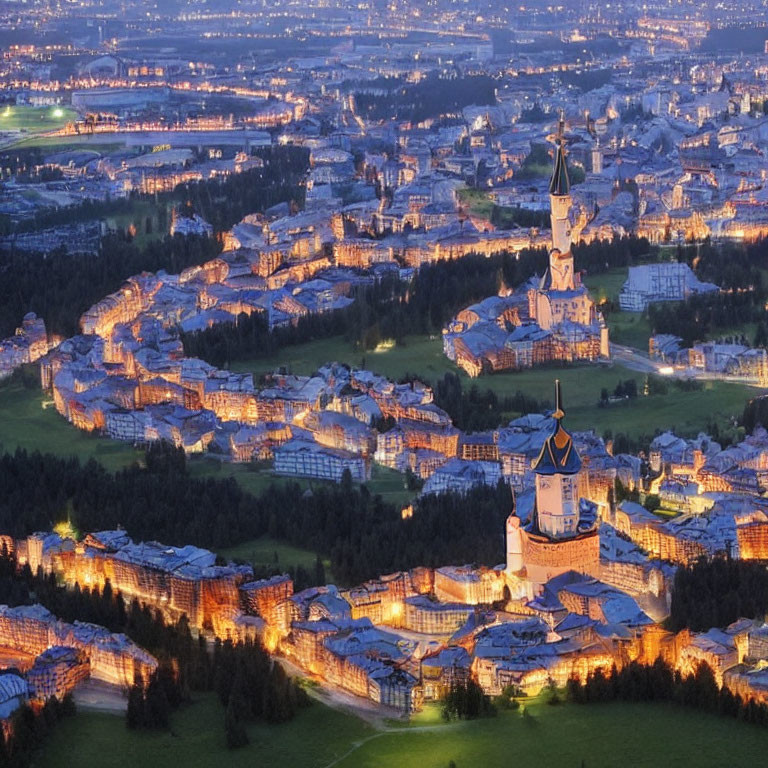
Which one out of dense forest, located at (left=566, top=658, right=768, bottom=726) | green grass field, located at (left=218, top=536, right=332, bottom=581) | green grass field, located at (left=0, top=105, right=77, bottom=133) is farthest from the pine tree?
green grass field, located at (left=0, top=105, right=77, bottom=133)

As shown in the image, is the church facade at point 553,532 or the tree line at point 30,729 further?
the church facade at point 553,532

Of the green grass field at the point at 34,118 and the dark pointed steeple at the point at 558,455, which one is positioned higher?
the dark pointed steeple at the point at 558,455

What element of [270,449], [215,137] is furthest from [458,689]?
[215,137]

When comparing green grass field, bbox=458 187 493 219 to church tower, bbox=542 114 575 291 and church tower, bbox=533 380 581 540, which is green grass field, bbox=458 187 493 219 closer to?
church tower, bbox=542 114 575 291

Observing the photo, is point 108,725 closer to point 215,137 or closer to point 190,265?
point 190,265

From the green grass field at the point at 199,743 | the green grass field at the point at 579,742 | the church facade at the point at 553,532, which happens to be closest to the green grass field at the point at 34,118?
the church facade at the point at 553,532

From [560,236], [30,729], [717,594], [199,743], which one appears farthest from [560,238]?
[30,729]

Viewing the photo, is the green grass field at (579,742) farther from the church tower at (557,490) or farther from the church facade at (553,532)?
the church tower at (557,490)

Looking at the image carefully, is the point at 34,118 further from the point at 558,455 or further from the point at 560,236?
the point at 558,455
